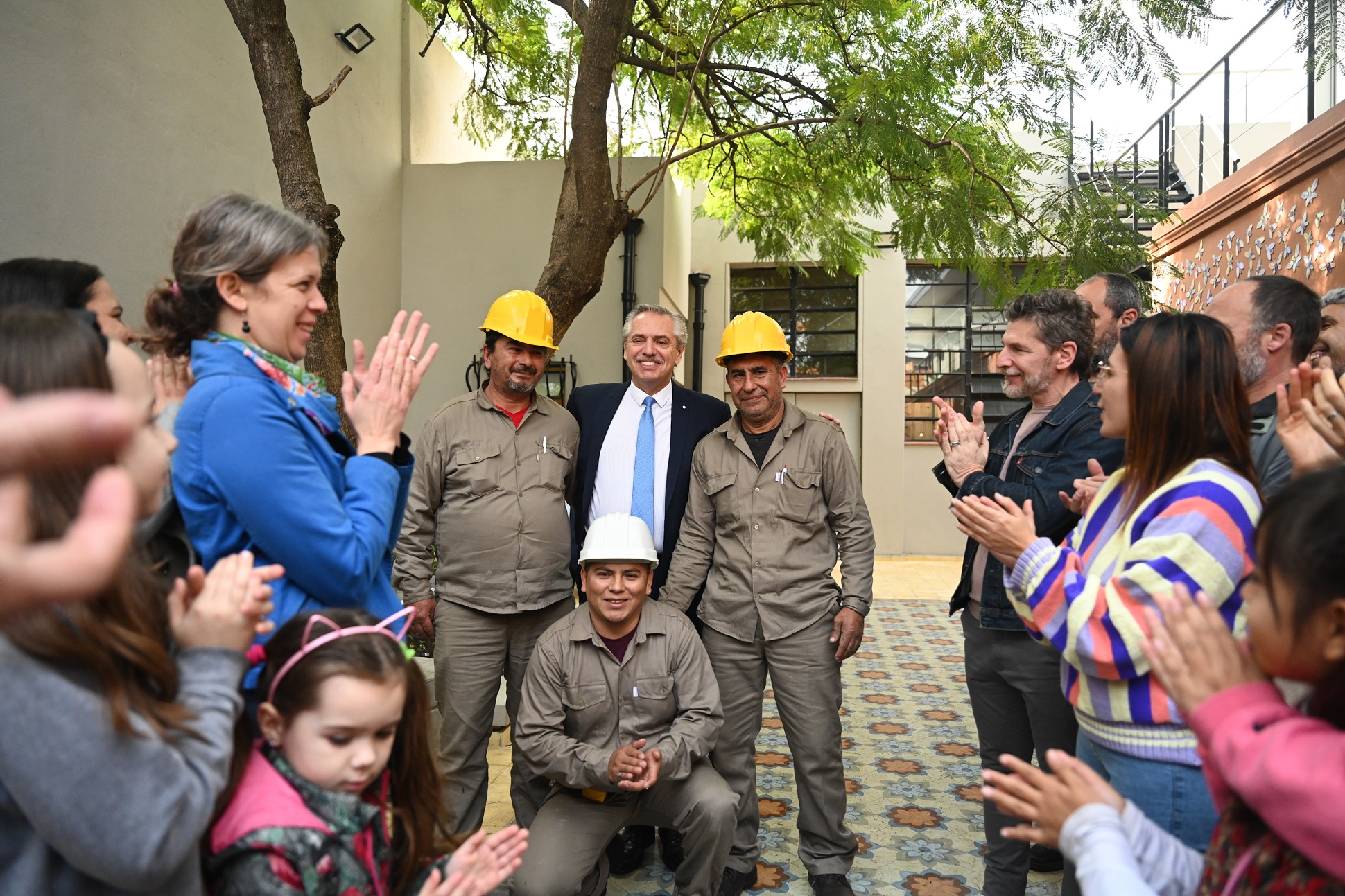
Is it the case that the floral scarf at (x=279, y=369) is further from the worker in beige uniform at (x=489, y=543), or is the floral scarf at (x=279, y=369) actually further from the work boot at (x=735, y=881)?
the work boot at (x=735, y=881)

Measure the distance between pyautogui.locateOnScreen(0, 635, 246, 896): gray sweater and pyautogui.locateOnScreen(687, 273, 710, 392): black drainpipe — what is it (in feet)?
31.9

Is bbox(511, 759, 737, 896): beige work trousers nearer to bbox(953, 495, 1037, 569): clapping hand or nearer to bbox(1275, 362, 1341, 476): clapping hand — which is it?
bbox(953, 495, 1037, 569): clapping hand

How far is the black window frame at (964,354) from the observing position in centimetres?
1118

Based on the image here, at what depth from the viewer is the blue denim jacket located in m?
2.59

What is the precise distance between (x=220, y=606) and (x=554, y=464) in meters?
2.14

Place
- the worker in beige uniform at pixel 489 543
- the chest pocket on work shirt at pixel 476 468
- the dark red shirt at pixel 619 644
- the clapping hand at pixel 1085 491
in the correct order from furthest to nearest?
the chest pocket on work shirt at pixel 476 468, the worker in beige uniform at pixel 489 543, the dark red shirt at pixel 619 644, the clapping hand at pixel 1085 491

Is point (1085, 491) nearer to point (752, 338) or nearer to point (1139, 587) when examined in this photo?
point (1139, 587)

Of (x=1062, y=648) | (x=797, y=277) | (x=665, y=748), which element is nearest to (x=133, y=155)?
(x=665, y=748)

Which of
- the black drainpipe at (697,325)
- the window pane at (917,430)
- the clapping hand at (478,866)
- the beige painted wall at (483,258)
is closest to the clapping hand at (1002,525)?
the clapping hand at (478,866)

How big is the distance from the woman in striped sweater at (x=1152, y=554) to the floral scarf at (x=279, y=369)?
1382mm

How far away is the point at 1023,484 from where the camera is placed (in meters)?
2.77

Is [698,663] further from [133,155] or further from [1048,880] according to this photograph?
[133,155]

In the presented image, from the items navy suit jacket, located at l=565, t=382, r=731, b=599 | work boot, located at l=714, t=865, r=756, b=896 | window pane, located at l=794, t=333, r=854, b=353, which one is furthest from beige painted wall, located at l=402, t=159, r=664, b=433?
window pane, located at l=794, t=333, r=854, b=353

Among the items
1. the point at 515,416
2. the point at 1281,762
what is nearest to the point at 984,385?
the point at 515,416
